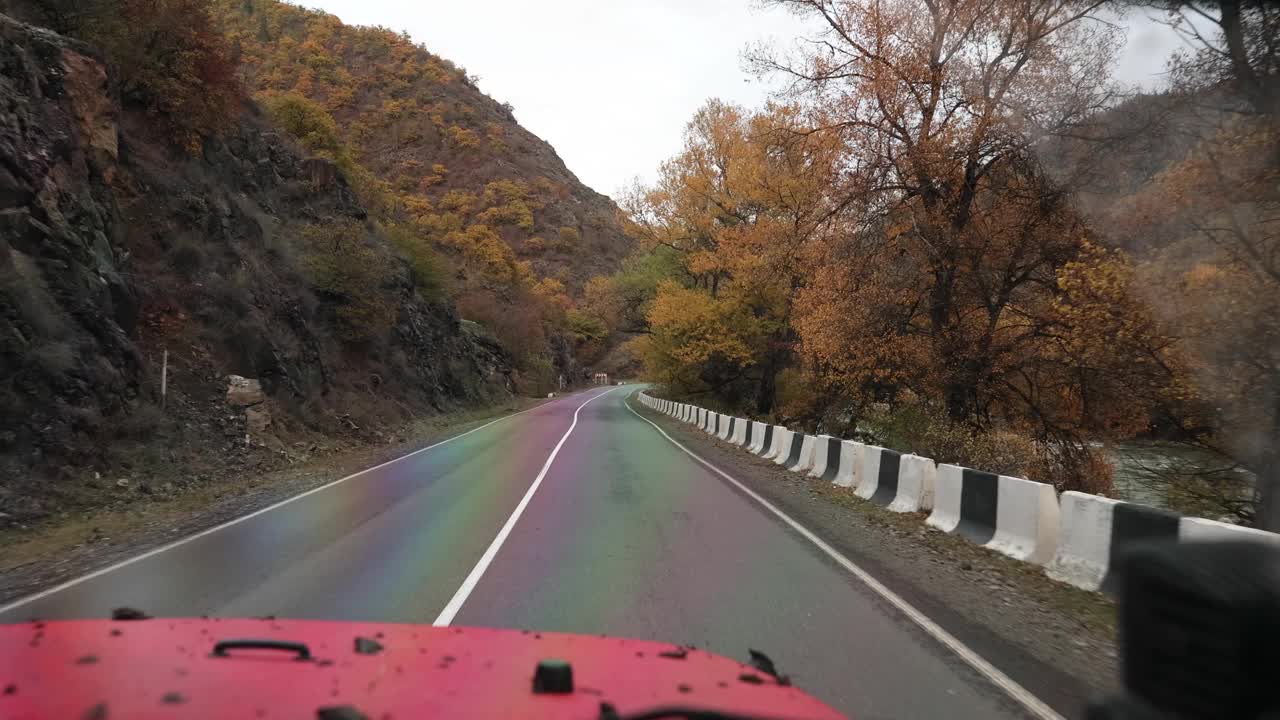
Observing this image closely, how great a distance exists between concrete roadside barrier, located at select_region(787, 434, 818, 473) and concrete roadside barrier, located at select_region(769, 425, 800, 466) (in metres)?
0.15

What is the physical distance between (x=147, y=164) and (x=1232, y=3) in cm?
2101

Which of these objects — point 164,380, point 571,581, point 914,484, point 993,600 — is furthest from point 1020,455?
point 164,380

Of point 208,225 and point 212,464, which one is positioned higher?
point 208,225

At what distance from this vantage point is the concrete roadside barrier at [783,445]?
1702 cm

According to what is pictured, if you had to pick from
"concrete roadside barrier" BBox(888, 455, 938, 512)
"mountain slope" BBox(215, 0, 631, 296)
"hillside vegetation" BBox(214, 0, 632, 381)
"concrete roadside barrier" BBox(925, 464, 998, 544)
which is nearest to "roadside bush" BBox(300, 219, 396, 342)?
"concrete roadside barrier" BBox(888, 455, 938, 512)

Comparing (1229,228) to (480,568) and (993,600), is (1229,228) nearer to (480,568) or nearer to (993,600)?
(993,600)

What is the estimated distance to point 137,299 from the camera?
49.4ft

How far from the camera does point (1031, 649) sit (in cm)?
520

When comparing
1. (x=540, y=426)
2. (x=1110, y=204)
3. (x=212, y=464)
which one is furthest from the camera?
(x=540, y=426)

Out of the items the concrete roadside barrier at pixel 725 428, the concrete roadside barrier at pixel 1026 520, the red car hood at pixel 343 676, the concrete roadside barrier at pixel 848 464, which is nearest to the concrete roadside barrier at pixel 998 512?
the concrete roadside barrier at pixel 1026 520

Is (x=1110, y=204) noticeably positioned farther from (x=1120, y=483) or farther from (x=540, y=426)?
(x=540, y=426)

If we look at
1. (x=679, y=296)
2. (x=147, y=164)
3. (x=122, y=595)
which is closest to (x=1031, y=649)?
(x=122, y=595)

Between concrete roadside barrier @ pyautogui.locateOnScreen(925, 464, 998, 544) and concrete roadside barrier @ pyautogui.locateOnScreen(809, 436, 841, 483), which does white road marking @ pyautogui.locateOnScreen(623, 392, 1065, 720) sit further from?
concrete roadside barrier @ pyautogui.locateOnScreen(809, 436, 841, 483)

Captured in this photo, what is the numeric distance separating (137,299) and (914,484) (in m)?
14.6
